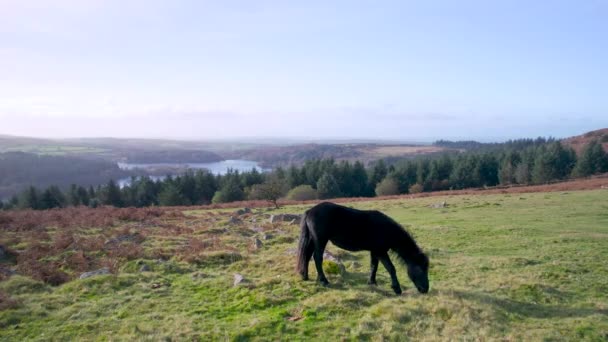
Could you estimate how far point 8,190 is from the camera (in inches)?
2776

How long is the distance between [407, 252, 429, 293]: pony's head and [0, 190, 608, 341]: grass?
0.24 metres

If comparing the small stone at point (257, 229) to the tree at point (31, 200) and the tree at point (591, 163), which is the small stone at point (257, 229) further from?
the tree at point (591, 163)

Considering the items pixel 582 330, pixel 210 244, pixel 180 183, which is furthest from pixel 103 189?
pixel 582 330

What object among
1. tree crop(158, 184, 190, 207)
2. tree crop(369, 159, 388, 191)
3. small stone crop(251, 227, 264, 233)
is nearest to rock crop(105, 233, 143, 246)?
small stone crop(251, 227, 264, 233)

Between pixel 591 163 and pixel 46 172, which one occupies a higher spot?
pixel 591 163

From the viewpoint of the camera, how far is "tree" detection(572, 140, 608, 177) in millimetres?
60375

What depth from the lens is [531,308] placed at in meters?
7.48

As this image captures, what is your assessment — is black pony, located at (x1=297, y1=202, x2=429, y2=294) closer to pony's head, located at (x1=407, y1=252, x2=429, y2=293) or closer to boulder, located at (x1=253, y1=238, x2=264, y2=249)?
pony's head, located at (x1=407, y1=252, x2=429, y2=293)

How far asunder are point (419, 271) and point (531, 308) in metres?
2.33

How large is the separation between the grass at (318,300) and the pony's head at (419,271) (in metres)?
0.24

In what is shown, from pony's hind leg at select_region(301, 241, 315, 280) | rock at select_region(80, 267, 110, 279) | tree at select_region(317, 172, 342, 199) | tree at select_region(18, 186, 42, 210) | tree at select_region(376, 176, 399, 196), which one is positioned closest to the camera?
pony's hind leg at select_region(301, 241, 315, 280)

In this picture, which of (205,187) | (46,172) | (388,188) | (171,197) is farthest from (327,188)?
(46,172)

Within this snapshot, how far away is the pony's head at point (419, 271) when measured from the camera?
8320mm

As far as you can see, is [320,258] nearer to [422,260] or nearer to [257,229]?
[422,260]
